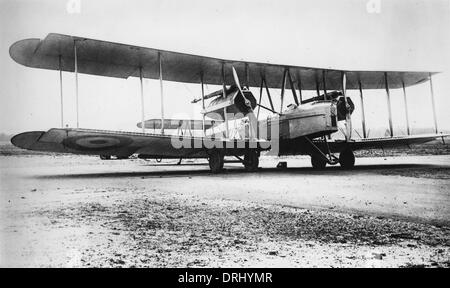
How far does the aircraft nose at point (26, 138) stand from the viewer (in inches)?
359

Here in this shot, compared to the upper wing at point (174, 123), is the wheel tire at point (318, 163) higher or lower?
lower

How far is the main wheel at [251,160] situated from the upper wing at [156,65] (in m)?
3.11

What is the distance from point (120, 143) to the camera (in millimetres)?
10812

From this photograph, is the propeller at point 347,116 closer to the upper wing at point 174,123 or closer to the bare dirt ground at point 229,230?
the bare dirt ground at point 229,230

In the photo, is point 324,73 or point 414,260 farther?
point 324,73

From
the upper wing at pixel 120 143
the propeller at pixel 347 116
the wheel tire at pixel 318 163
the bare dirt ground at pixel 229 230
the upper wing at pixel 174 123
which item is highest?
the upper wing at pixel 174 123

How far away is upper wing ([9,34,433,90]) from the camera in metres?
9.05

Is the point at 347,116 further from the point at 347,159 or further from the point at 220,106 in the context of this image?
the point at 220,106

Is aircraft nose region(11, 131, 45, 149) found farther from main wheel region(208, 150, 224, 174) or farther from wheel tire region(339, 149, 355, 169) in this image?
wheel tire region(339, 149, 355, 169)

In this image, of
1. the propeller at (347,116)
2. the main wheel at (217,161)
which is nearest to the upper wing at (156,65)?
the propeller at (347,116)

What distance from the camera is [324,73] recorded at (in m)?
13.2
